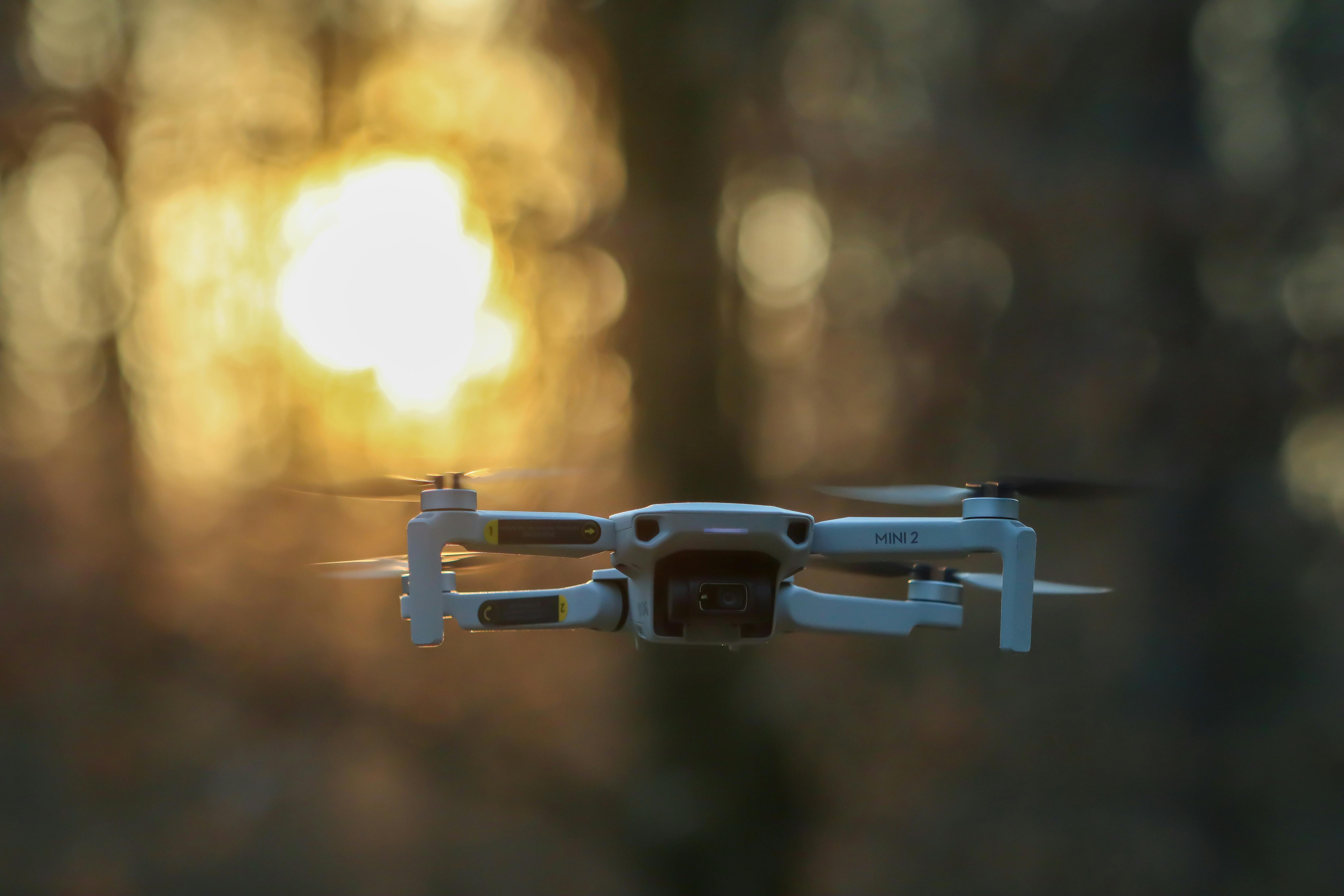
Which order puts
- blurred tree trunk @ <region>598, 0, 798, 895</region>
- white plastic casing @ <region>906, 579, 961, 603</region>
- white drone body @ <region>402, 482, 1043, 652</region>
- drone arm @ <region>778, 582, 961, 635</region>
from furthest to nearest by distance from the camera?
blurred tree trunk @ <region>598, 0, 798, 895</region>, white plastic casing @ <region>906, 579, 961, 603</region>, drone arm @ <region>778, 582, 961, 635</region>, white drone body @ <region>402, 482, 1043, 652</region>

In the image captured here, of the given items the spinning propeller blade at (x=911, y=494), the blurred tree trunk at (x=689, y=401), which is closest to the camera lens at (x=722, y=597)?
the spinning propeller blade at (x=911, y=494)

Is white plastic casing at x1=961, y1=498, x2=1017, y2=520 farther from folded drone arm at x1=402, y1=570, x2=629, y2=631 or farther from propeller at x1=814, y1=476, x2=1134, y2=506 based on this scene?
folded drone arm at x1=402, y1=570, x2=629, y2=631

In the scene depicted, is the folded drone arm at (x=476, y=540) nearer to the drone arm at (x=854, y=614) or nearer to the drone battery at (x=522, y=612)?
the drone battery at (x=522, y=612)

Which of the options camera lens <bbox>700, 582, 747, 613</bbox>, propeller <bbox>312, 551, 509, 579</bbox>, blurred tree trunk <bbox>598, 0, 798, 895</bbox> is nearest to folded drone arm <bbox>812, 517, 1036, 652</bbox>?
camera lens <bbox>700, 582, 747, 613</bbox>

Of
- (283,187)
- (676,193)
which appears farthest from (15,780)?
(676,193)

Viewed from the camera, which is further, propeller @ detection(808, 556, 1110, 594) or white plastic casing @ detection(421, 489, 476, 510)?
propeller @ detection(808, 556, 1110, 594)

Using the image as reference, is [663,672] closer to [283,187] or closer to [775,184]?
[775,184]
